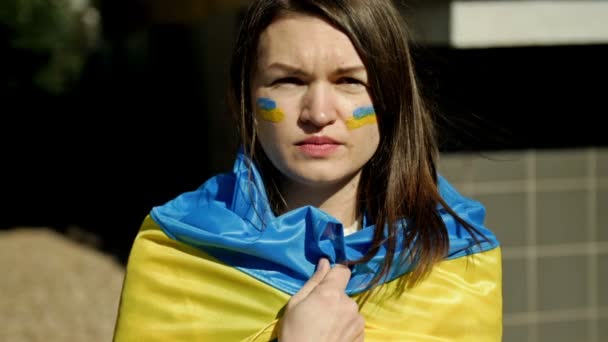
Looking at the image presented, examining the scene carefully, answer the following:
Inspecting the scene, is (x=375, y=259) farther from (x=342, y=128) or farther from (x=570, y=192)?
(x=570, y=192)

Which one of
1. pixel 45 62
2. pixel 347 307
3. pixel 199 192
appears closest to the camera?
pixel 347 307

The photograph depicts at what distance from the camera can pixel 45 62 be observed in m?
9.84

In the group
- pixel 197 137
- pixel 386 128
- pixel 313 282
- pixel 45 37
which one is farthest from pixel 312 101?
pixel 197 137

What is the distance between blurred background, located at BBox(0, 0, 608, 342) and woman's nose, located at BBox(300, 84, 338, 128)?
1.69 ft

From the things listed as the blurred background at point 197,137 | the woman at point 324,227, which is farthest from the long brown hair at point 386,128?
the blurred background at point 197,137

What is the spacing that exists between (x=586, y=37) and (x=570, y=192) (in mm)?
990

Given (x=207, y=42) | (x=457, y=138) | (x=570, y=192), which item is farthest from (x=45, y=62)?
(x=457, y=138)

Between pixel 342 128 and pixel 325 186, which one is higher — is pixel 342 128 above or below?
above

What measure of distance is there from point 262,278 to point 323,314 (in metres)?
0.21

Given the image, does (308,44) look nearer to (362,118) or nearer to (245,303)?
(362,118)

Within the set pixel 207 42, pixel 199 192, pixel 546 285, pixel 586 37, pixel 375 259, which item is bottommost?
pixel 546 285

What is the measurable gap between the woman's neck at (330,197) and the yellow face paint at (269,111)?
0.68ft

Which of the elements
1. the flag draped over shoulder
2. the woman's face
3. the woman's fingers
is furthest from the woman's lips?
the woman's fingers

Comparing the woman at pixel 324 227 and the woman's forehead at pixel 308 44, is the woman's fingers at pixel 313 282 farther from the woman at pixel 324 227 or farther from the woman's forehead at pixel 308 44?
the woman's forehead at pixel 308 44
